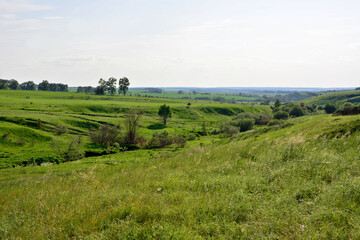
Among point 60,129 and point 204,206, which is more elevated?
point 204,206

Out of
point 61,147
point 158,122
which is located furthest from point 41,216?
point 158,122

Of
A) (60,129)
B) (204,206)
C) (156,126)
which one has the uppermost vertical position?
(204,206)

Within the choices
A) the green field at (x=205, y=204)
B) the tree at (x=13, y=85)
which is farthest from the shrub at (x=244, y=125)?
the tree at (x=13, y=85)

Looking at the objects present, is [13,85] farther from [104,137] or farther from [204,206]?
[204,206]

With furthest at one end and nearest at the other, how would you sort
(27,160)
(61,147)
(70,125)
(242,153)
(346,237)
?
(70,125) → (61,147) → (27,160) → (242,153) → (346,237)

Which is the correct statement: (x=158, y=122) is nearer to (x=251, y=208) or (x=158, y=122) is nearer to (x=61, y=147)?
(x=61, y=147)

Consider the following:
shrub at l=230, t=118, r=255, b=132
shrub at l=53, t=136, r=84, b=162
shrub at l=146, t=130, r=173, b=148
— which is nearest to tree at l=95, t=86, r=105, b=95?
shrub at l=230, t=118, r=255, b=132

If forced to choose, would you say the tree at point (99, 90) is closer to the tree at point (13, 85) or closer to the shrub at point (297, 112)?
the tree at point (13, 85)

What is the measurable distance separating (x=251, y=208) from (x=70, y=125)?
8435cm

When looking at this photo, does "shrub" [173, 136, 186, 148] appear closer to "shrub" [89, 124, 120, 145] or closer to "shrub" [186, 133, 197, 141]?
"shrub" [186, 133, 197, 141]

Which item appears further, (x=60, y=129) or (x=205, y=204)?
(x=60, y=129)

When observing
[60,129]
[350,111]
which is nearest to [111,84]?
[60,129]

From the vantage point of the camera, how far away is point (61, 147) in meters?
56.4

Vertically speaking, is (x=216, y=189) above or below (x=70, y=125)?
above
